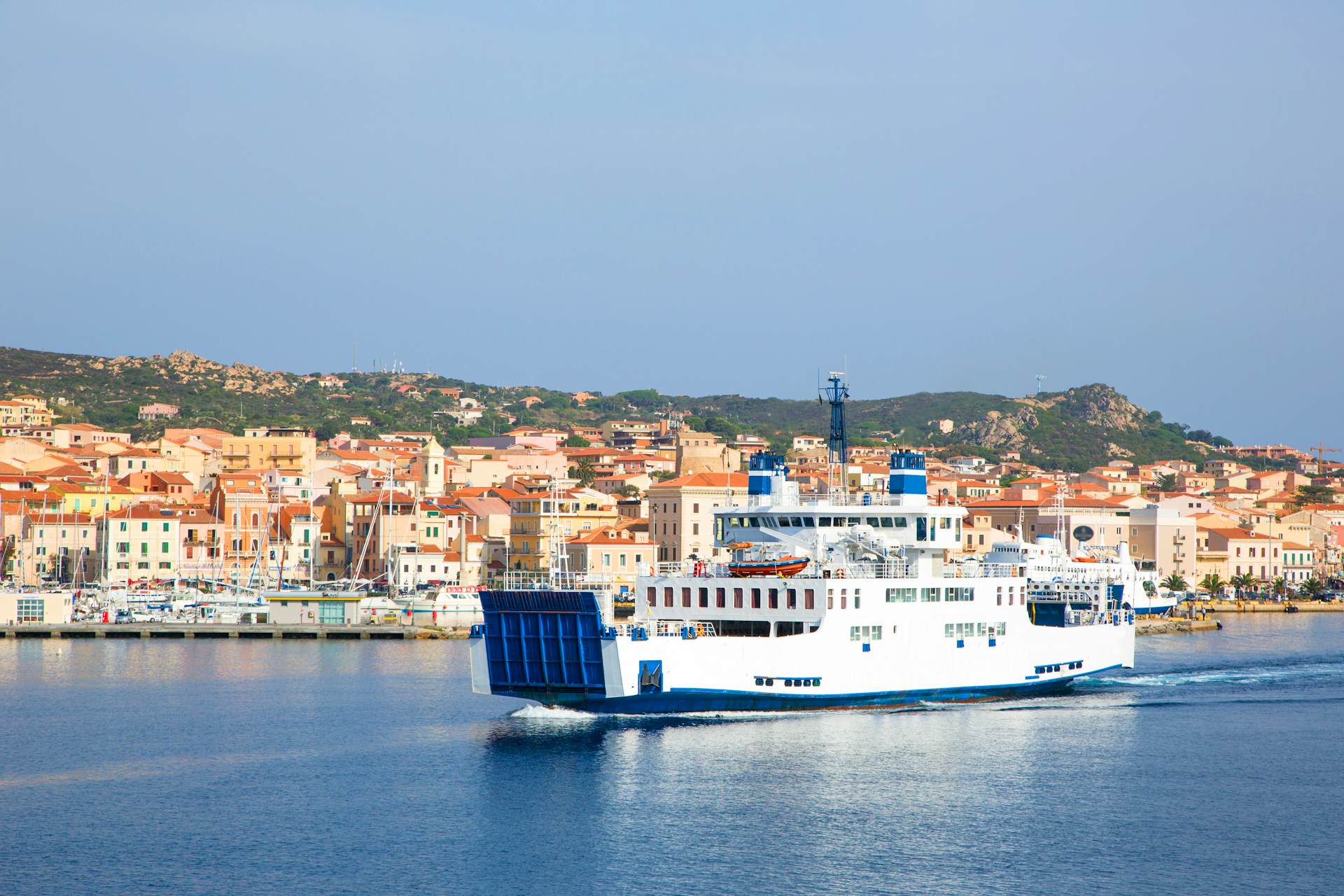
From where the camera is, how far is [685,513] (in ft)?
297

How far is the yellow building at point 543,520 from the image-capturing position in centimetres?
8950

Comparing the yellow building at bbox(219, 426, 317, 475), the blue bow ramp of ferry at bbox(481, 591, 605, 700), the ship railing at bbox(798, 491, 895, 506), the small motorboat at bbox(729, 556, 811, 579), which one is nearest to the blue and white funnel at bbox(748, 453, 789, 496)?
the ship railing at bbox(798, 491, 895, 506)

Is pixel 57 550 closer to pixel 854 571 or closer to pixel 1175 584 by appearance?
pixel 1175 584

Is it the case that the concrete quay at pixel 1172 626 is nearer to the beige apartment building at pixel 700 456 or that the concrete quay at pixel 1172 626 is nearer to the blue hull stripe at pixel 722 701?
the beige apartment building at pixel 700 456

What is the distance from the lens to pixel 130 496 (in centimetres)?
9669

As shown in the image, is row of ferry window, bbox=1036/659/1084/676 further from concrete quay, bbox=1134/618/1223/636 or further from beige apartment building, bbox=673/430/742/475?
beige apartment building, bbox=673/430/742/475

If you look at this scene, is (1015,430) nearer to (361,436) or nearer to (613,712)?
(361,436)

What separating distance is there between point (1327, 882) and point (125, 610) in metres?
59.3

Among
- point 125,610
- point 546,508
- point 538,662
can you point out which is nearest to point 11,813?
point 538,662

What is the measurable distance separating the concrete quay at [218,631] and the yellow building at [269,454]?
42.5 meters

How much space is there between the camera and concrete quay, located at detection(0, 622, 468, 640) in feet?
228

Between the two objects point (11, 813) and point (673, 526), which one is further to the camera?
point (673, 526)

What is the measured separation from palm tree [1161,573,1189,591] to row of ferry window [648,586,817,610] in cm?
6251

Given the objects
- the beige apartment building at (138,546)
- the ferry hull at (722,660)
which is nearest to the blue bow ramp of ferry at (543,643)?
the ferry hull at (722,660)
